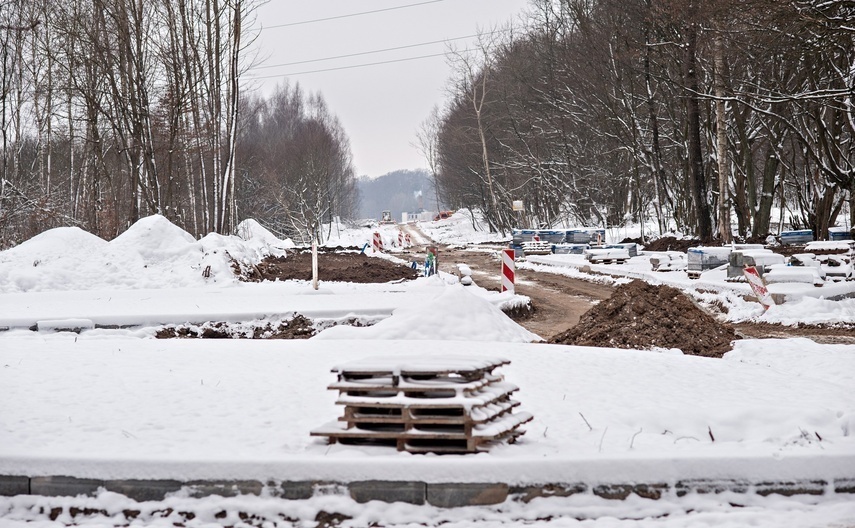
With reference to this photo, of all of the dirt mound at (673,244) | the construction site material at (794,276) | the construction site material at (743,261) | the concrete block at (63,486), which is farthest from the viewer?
the dirt mound at (673,244)

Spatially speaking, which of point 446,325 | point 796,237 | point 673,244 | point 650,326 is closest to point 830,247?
point 796,237

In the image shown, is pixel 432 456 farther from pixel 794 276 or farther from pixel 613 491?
pixel 794 276

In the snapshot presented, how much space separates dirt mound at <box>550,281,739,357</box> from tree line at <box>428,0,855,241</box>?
6076mm

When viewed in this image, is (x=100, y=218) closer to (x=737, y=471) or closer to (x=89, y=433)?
(x=89, y=433)

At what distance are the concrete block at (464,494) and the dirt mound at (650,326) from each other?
6.54 m

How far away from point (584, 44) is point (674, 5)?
2142cm

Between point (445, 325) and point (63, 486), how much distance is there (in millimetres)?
6968

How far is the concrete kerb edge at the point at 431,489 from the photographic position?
5598 mm

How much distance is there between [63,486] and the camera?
5.83 m

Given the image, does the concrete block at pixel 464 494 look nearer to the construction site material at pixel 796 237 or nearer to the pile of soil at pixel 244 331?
the pile of soil at pixel 244 331

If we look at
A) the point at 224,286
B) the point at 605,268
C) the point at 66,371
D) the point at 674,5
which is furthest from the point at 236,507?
the point at 605,268

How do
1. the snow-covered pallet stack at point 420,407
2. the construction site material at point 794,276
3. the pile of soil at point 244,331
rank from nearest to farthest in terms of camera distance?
the snow-covered pallet stack at point 420,407
the pile of soil at point 244,331
the construction site material at point 794,276

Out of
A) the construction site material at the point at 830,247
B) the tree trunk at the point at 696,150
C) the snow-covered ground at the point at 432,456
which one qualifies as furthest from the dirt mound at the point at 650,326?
the tree trunk at the point at 696,150

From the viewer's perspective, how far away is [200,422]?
7.03 meters
